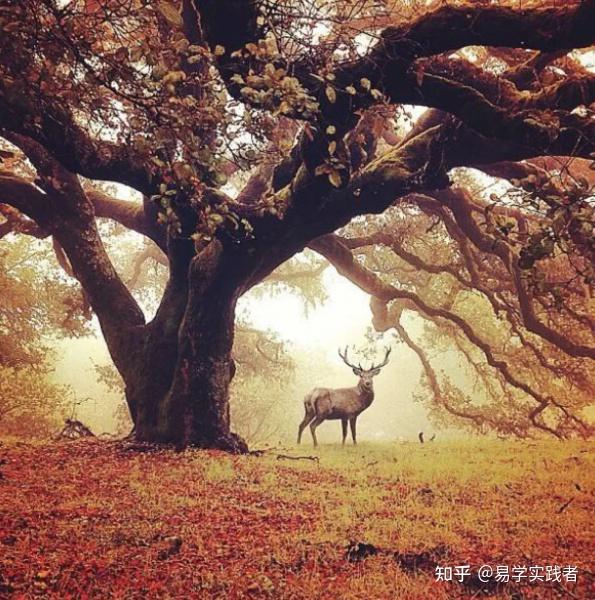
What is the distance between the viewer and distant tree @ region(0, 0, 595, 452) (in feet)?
12.0

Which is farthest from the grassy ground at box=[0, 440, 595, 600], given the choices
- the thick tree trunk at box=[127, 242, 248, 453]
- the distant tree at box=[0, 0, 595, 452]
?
the distant tree at box=[0, 0, 595, 452]

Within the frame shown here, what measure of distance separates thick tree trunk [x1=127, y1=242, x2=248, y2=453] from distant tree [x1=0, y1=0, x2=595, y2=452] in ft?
0.11

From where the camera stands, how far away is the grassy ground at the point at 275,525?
11.6 ft

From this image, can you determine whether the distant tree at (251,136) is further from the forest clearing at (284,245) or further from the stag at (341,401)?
the stag at (341,401)

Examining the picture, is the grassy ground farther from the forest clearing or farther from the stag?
the stag

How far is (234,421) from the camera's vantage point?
35719mm

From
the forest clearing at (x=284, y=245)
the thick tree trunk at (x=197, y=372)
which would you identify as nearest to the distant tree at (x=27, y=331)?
the forest clearing at (x=284, y=245)

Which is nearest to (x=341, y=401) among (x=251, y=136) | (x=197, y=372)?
(x=197, y=372)

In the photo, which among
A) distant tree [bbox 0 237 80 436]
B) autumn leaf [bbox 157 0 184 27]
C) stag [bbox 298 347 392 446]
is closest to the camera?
autumn leaf [bbox 157 0 184 27]

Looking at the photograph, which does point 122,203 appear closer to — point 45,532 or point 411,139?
point 411,139

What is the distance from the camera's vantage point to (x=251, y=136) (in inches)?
168

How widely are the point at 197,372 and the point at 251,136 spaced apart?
5719mm

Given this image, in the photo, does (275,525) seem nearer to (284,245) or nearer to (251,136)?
(251,136)

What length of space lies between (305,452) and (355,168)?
553 cm
